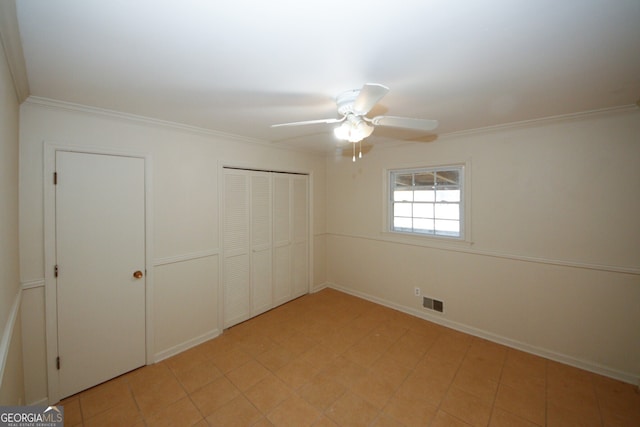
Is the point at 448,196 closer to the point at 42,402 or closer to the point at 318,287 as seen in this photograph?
the point at 318,287

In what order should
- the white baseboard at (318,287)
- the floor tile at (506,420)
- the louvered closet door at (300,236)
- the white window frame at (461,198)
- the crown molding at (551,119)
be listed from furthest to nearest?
the white baseboard at (318,287) < the louvered closet door at (300,236) < the white window frame at (461,198) < the crown molding at (551,119) < the floor tile at (506,420)

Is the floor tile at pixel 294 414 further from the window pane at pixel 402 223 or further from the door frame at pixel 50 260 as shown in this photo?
the window pane at pixel 402 223

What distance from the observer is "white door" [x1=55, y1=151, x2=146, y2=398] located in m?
2.10

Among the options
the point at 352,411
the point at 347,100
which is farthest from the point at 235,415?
the point at 347,100

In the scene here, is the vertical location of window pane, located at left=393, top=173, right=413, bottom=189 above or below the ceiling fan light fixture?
below

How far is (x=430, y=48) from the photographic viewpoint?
1350 mm

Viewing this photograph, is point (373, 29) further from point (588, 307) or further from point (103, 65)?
point (588, 307)

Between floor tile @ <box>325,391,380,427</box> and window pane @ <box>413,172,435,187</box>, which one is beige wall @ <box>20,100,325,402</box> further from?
window pane @ <box>413,172,435,187</box>

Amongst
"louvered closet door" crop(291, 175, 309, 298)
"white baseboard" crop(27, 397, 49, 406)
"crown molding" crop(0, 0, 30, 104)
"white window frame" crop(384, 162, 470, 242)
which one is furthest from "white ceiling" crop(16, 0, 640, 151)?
"white baseboard" crop(27, 397, 49, 406)

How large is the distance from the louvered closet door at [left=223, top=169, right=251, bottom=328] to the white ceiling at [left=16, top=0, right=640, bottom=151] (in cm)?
120

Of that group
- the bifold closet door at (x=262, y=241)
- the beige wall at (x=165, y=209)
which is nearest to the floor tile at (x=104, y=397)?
the beige wall at (x=165, y=209)

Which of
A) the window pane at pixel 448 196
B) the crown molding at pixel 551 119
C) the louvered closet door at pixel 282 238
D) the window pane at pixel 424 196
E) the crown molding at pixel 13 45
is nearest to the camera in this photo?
the crown molding at pixel 13 45

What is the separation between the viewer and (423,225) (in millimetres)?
3543

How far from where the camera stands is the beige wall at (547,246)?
7.52 feet
